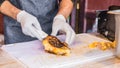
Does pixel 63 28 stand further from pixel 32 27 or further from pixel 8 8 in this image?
pixel 8 8

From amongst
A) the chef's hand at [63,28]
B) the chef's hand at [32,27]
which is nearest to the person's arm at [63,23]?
the chef's hand at [63,28]

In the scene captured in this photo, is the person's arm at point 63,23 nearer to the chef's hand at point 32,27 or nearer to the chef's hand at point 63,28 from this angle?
the chef's hand at point 63,28

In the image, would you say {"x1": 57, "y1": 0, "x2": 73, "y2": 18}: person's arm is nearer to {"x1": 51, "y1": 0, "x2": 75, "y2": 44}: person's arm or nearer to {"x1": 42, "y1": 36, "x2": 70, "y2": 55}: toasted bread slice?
{"x1": 51, "y1": 0, "x2": 75, "y2": 44}: person's arm

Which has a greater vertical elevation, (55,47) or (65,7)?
(65,7)

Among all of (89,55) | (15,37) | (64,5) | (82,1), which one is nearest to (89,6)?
(82,1)

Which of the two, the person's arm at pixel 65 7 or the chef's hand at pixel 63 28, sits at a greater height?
the person's arm at pixel 65 7

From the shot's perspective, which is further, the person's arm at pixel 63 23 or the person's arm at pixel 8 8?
the person's arm at pixel 8 8

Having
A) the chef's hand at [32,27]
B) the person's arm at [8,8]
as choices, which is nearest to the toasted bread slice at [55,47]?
the chef's hand at [32,27]

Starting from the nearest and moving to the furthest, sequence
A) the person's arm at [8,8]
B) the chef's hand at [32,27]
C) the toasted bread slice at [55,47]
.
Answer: the toasted bread slice at [55,47], the chef's hand at [32,27], the person's arm at [8,8]

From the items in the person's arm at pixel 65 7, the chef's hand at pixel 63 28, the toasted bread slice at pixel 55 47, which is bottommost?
the toasted bread slice at pixel 55 47

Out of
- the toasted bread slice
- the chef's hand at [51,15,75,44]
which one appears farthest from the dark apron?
the toasted bread slice

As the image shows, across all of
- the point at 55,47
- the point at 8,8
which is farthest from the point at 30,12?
the point at 55,47

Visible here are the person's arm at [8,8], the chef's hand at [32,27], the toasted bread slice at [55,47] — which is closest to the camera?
the toasted bread slice at [55,47]

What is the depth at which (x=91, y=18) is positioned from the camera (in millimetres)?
2283
